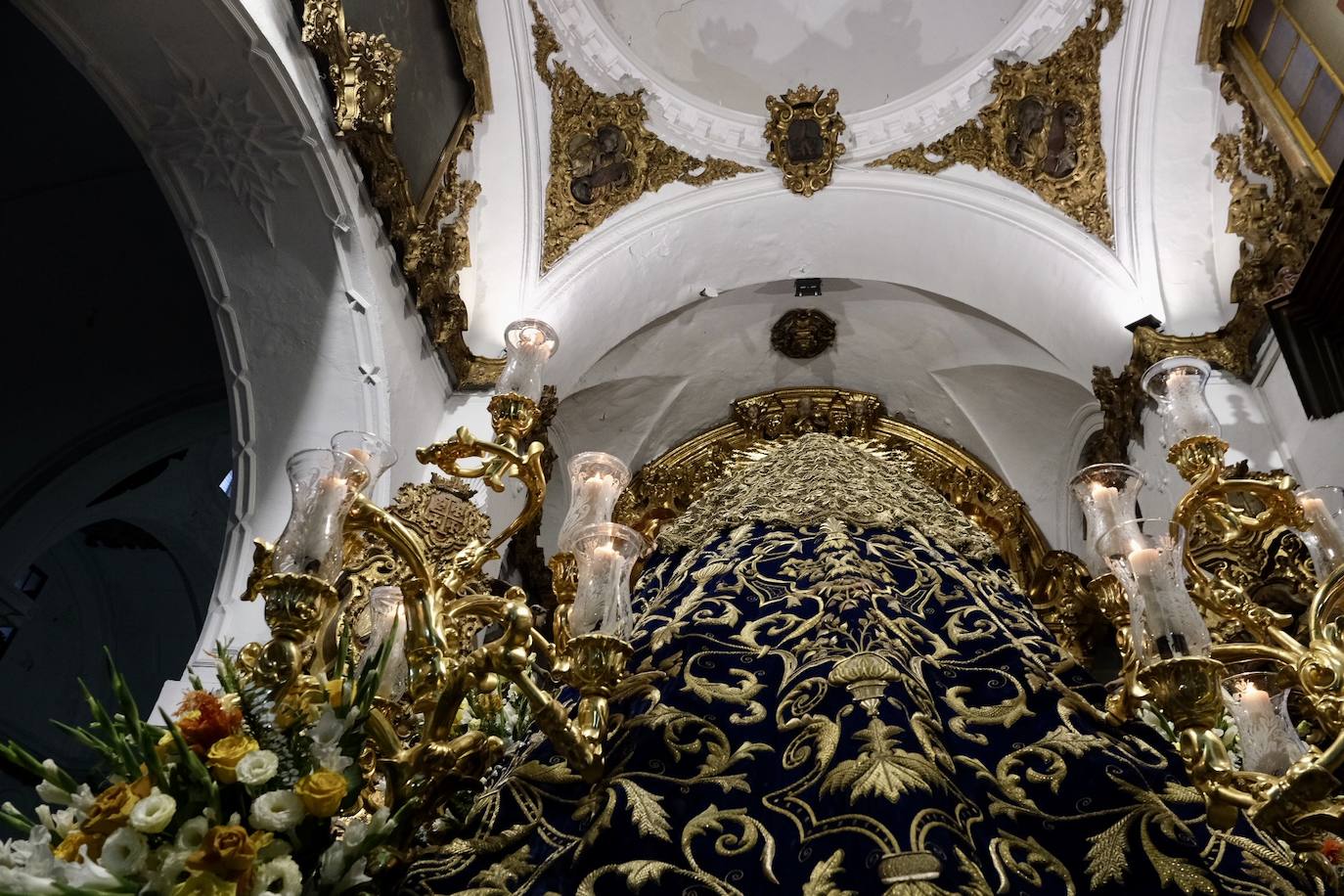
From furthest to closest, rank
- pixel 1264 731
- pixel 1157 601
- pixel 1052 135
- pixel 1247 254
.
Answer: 1. pixel 1052 135
2. pixel 1247 254
3. pixel 1264 731
4. pixel 1157 601

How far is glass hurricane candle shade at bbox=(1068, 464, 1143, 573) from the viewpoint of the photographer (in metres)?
3.11

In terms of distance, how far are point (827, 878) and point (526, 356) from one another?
254 centimetres

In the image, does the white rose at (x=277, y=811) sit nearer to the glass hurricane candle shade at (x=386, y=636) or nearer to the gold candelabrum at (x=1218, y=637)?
the glass hurricane candle shade at (x=386, y=636)

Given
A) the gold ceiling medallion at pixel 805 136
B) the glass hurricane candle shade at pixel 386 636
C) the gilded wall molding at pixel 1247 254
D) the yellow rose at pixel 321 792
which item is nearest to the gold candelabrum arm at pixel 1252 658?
the yellow rose at pixel 321 792

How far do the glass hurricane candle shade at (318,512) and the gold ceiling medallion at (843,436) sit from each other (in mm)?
5825

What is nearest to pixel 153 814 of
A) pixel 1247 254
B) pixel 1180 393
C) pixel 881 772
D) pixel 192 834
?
pixel 192 834

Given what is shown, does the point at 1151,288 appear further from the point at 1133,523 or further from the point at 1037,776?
the point at 1037,776

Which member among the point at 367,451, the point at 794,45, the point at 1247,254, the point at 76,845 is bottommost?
the point at 76,845

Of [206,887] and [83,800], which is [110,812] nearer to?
[83,800]

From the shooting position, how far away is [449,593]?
10.1ft

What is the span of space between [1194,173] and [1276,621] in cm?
456

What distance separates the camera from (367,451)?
2.87 metres

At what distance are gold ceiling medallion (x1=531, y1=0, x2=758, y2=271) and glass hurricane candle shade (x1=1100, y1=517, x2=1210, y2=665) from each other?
5269mm

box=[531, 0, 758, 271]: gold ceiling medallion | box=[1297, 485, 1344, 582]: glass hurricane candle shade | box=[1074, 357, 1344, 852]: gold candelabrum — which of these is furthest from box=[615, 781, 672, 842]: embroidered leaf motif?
box=[531, 0, 758, 271]: gold ceiling medallion
